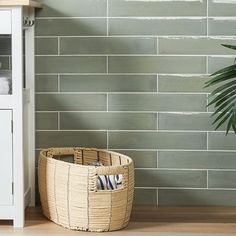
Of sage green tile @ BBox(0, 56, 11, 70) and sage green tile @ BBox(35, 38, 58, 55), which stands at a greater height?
sage green tile @ BBox(35, 38, 58, 55)

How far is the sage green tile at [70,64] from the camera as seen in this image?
272 cm

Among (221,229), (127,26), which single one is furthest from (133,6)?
(221,229)

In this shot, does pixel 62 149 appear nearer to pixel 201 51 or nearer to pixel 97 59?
pixel 97 59

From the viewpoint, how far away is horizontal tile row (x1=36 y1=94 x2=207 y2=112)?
272 centimetres

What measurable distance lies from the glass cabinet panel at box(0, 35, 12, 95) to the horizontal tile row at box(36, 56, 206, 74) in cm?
33

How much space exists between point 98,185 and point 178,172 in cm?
59

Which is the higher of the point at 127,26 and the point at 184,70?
the point at 127,26

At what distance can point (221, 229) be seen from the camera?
94.1 inches

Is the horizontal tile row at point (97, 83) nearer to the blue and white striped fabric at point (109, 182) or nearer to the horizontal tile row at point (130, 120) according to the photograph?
the horizontal tile row at point (130, 120)

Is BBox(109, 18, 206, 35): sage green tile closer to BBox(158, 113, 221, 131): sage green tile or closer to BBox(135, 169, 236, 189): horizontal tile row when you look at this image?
BBox(158, 113, 221, 131): sage green tile

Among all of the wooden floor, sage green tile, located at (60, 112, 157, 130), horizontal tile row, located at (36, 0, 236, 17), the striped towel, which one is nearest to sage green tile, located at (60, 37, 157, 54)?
horizontal tile row, located at (36, 0, 236, 17)

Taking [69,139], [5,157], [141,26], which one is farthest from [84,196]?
[141,26]

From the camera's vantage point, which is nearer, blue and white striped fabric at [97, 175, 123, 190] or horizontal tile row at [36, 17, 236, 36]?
blue and white striped fabric at [97, 175, 123, 190]

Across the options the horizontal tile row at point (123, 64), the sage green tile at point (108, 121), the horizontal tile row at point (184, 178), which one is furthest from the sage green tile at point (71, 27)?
the horizontal tile row at point (184, 178)
